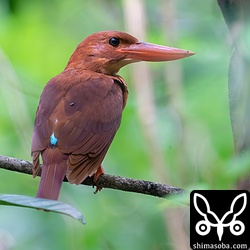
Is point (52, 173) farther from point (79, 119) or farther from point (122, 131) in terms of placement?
point (122, 131)

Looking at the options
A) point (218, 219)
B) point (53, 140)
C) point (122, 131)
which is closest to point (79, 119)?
point (53, 140)

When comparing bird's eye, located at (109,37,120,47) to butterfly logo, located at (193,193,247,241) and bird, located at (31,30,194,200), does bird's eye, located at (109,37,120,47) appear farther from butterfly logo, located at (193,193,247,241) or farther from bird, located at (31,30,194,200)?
butterfly logo, located at (193,193,247,241)

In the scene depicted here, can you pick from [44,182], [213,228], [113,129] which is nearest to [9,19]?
[113,129]

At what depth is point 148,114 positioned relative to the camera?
151 inches

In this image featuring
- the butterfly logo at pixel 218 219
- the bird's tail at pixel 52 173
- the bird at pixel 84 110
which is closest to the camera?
the butterfly logo at pixel 218 219

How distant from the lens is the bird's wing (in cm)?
303

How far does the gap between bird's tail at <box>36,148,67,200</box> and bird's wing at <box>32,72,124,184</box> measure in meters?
0.02

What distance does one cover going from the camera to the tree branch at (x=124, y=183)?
2.65m

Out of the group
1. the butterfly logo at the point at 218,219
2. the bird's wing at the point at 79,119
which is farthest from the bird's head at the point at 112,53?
the butterfly logo at the point at 218,219

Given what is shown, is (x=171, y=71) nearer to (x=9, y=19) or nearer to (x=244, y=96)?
(x=9, y=19)

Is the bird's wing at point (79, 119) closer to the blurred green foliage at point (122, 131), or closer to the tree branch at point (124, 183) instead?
the tree branch at point (124, 183)

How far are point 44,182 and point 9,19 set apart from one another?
2.65 meters

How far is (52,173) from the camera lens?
292cm

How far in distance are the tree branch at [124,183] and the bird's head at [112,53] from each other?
3.11ft
